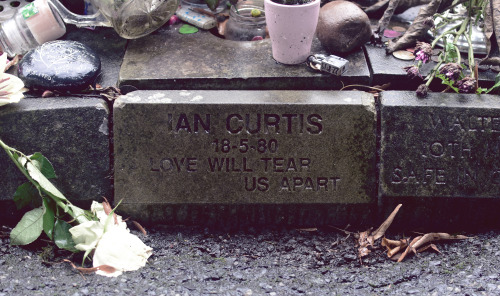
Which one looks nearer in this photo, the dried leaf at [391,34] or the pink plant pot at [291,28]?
the pink plant pot at [291,28]

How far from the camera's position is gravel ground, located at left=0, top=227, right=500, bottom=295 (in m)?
1.93

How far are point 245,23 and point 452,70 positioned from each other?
3.14ft

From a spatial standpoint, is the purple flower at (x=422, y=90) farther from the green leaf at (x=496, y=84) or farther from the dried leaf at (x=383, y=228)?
the dried leaf at (x=383, y=228)

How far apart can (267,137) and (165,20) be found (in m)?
0.84

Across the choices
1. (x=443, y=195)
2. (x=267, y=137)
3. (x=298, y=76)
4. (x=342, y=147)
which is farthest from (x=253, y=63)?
(x=443, y=195)

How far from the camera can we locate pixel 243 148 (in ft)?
7.12

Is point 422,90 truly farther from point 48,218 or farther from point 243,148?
point 48,218

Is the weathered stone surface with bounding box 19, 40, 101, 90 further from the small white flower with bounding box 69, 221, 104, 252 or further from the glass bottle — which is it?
the small white flower with bounding box 69, 221, 104, 252

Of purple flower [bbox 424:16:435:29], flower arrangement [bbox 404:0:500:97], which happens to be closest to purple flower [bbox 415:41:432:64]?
flower arrangement [bbox 404:0:500:97]

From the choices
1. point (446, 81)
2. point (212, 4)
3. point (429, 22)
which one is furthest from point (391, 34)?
point (212, 4)

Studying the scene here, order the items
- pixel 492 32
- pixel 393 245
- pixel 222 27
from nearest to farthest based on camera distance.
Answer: pixel 393 245 < pixel 492 32 < pixel 222 27

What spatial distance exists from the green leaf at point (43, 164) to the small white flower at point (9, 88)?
9.5 inches

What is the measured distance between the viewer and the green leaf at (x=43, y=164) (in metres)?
2.04

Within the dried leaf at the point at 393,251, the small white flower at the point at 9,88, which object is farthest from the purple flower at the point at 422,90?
the small white flower at the point at 9,88
